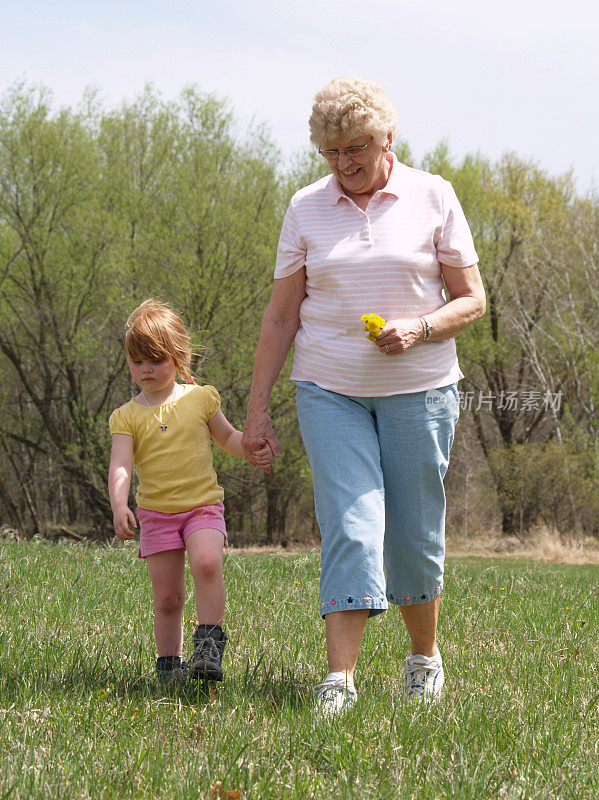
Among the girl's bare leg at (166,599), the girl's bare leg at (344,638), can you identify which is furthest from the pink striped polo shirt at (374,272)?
the girl's bare leg at (166,599)

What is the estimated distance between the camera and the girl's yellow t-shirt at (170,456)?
3672 millimetres

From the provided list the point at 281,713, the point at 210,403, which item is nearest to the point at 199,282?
the point at 210,403

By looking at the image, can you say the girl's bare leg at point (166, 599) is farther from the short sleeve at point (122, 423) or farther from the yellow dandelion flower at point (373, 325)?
the yellow dandelion flower at point (373, 325)

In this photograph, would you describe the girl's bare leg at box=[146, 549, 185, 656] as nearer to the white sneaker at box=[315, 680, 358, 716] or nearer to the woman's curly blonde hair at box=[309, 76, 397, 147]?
the white sneaker at box=[315, 680, 358, 716]

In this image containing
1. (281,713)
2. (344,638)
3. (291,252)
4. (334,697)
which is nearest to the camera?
(281,713)

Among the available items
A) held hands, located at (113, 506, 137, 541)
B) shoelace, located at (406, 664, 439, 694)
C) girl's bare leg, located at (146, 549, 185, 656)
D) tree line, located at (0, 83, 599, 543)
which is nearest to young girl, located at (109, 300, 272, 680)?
girl's bare leg, located at (146, 549, 185, 656)

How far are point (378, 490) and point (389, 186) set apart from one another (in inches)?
45.4

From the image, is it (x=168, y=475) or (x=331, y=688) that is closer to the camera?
(x=331, y=688)

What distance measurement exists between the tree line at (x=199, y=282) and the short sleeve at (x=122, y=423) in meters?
18.6

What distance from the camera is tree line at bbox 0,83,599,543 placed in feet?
77.9

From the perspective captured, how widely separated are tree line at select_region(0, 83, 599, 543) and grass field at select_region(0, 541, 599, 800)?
1802 centimetres

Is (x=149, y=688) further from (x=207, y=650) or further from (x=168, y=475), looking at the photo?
(x=168, y=475)

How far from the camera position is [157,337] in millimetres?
3668

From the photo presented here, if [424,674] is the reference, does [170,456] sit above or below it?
above
